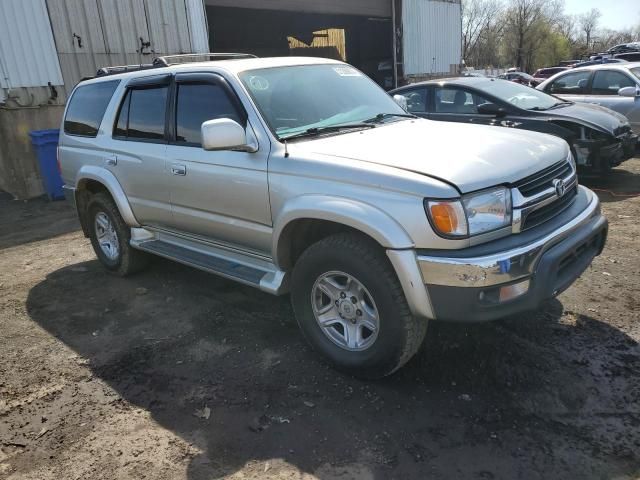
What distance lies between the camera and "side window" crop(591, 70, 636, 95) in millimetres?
8836

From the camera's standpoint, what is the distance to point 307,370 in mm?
3412

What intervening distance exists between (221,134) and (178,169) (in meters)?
0.94

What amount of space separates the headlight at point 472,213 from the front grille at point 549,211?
0.19m

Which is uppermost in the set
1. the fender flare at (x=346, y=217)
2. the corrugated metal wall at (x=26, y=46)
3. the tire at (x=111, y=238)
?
the corrugated metal wall at (x=26, y=46)

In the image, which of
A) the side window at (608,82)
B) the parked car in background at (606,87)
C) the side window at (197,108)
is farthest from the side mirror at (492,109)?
the side window at (197,108)

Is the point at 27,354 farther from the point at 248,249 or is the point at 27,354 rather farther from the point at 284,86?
the point at 284,86

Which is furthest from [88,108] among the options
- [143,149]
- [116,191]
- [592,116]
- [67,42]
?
[592,116]

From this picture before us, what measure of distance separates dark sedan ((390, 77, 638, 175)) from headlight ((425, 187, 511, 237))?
3983mm

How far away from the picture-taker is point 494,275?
2.61m

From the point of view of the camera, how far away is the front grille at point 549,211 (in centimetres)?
292

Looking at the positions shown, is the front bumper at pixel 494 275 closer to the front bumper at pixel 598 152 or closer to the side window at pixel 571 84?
the front bumper at pixel 598 152

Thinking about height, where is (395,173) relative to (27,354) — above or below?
above

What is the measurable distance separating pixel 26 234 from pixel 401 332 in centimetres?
652

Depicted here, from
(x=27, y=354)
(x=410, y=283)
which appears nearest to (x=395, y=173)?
(x=410, y=283)
